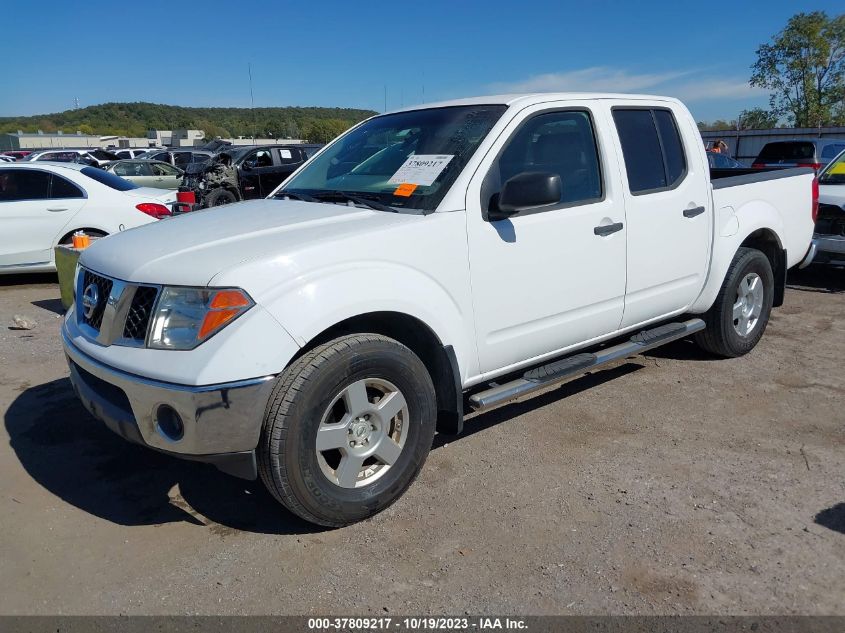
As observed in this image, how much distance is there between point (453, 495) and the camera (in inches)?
133

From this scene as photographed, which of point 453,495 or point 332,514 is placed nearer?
point 332,514

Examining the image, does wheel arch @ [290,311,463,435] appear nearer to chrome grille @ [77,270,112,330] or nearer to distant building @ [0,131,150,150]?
chrome grille @ [77,270,112,330]

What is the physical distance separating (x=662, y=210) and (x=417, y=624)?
116 inches

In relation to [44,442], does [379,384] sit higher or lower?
higher

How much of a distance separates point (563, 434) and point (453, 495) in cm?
99

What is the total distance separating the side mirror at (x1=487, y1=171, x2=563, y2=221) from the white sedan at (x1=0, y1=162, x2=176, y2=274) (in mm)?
6492

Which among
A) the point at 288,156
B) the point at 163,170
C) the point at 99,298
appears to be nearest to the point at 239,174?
the point at 288,156

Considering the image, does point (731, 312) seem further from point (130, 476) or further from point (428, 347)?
point (130, 476)

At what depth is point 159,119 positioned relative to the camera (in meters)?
110

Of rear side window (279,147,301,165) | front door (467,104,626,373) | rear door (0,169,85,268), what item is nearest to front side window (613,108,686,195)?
front door (467,104,626,373)

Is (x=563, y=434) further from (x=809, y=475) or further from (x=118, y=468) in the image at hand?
(x=118, y=468)

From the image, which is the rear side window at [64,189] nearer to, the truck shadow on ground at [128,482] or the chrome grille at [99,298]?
the truck shadow on ground at [128,482]

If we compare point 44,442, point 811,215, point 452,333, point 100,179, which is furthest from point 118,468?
point 100,179

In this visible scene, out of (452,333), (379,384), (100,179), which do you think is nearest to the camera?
(379,384)
